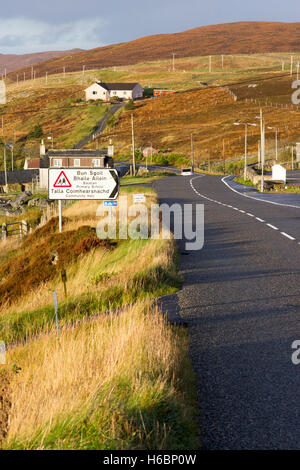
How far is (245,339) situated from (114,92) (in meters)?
185

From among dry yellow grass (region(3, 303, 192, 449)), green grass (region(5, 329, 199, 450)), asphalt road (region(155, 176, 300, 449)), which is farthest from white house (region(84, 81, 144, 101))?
green grass (region(5, 329, 199, 450))

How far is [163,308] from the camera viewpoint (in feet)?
29.3

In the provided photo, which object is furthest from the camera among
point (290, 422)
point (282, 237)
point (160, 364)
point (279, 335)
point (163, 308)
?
point (282, 237)

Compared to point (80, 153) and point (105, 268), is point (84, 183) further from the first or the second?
point (80, 153)

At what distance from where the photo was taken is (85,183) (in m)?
17.4

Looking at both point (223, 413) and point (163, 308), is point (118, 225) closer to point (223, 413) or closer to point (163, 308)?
point (163, 308)

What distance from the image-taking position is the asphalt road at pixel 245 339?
193 inches

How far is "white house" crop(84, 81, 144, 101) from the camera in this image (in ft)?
602

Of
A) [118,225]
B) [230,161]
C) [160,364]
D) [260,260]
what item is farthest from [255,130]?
[160,364]

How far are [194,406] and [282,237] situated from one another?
12.4 m

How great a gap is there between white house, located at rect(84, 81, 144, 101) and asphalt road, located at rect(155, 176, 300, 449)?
173027 mm

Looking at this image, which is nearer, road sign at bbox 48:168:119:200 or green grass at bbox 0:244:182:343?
green grass at bbox 0:244:182:343

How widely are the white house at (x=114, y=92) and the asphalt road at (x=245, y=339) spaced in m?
173

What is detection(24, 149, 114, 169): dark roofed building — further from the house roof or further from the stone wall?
the stone wall
